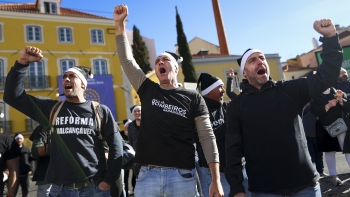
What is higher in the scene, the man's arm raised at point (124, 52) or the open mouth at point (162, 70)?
the man's arm raised at point (124, 52)

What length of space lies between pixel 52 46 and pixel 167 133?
1034 inches

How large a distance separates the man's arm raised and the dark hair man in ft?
1.97

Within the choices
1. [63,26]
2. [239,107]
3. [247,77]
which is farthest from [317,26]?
[63,26]

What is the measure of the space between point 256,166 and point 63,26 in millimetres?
27283

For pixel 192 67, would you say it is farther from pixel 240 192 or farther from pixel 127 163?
pixel 240 192

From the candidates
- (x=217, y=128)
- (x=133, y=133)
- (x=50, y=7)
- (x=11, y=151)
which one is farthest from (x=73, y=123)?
(x=50, y=7)

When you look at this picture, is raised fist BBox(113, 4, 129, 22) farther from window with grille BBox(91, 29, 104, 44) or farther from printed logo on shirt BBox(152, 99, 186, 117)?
window with grille BBox(91, 29, 104, 44)

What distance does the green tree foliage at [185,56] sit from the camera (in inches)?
1209

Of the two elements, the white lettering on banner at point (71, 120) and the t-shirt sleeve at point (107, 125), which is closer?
the white lettering on banner at point (71, 120)

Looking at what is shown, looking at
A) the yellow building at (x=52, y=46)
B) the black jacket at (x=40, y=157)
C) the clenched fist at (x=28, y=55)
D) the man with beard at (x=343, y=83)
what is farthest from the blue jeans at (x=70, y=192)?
the yellow building at (x=52, y=46)

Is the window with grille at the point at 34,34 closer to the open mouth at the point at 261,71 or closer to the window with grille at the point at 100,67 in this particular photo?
the window with grille at the point at 100,67

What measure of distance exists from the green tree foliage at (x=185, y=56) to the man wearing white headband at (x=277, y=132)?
28040 millimetres

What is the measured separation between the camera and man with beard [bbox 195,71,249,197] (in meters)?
3.66

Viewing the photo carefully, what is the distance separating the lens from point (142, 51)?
134ft
